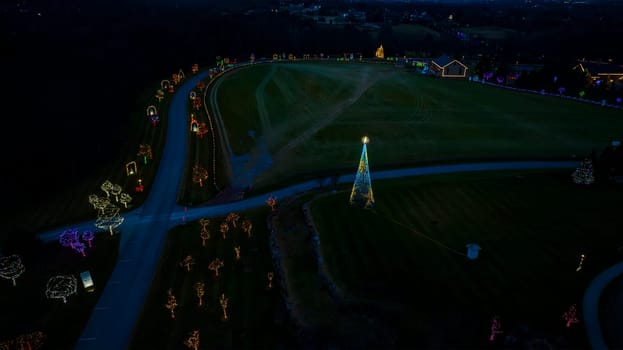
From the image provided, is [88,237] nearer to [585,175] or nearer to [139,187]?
[139,187]

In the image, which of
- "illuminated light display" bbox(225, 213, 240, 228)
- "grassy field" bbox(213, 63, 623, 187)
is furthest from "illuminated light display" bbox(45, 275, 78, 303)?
"grassy field" bbox(213, 63, 623, 187)

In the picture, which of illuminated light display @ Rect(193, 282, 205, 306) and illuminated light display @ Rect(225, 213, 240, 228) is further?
illuminated light display @ Rect(225, 213, 240, 228)

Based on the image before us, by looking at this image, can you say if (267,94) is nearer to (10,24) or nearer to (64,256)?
(10,24)

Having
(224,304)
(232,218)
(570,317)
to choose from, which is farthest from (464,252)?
(232,218)

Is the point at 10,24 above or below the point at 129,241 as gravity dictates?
above

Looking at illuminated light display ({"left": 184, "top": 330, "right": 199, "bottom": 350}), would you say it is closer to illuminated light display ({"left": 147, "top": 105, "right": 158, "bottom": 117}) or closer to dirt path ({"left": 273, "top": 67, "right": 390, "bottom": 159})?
dirt path ({"left": 273, "top": 67, "right": 390, "bottom": 159})

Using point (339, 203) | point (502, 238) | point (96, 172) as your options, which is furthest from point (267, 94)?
point (502, 238)

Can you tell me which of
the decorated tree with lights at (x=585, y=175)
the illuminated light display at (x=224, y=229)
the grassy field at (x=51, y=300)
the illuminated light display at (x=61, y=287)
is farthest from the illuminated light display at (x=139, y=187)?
the decorated tree with lights at (x=585, y=175)
